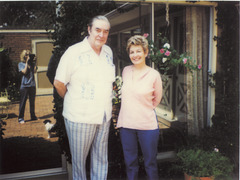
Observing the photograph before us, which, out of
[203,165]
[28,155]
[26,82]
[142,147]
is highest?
[26,82]

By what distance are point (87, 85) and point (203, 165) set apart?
185 cm

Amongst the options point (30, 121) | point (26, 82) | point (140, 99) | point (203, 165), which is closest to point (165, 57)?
point (140, 99)

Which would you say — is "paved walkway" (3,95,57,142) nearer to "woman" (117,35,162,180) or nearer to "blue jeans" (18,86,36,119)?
"blue jeans" (18,86,36,119)

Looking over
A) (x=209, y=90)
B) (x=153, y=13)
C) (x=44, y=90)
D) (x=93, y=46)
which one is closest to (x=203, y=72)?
(x=209, y=90)

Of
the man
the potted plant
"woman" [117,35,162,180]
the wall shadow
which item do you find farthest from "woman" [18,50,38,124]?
the potted plant

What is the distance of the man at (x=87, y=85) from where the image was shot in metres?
2.13

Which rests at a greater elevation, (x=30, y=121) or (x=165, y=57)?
(x=165, y=57)

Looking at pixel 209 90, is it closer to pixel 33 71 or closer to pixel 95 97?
pixel 95 97

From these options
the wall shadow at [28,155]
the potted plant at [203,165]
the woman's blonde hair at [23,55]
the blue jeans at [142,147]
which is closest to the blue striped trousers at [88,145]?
the blue jeans at [142,147]

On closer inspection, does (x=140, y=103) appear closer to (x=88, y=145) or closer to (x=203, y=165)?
(x=88, y=145)

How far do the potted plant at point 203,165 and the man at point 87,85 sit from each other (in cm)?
137

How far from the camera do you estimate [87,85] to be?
2143mm

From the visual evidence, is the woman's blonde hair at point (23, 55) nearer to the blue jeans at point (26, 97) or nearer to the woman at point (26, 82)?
the woman at point (26, 82)

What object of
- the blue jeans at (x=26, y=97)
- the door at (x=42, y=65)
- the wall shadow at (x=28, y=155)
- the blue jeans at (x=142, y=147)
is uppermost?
the door at (x=42, y=65)
